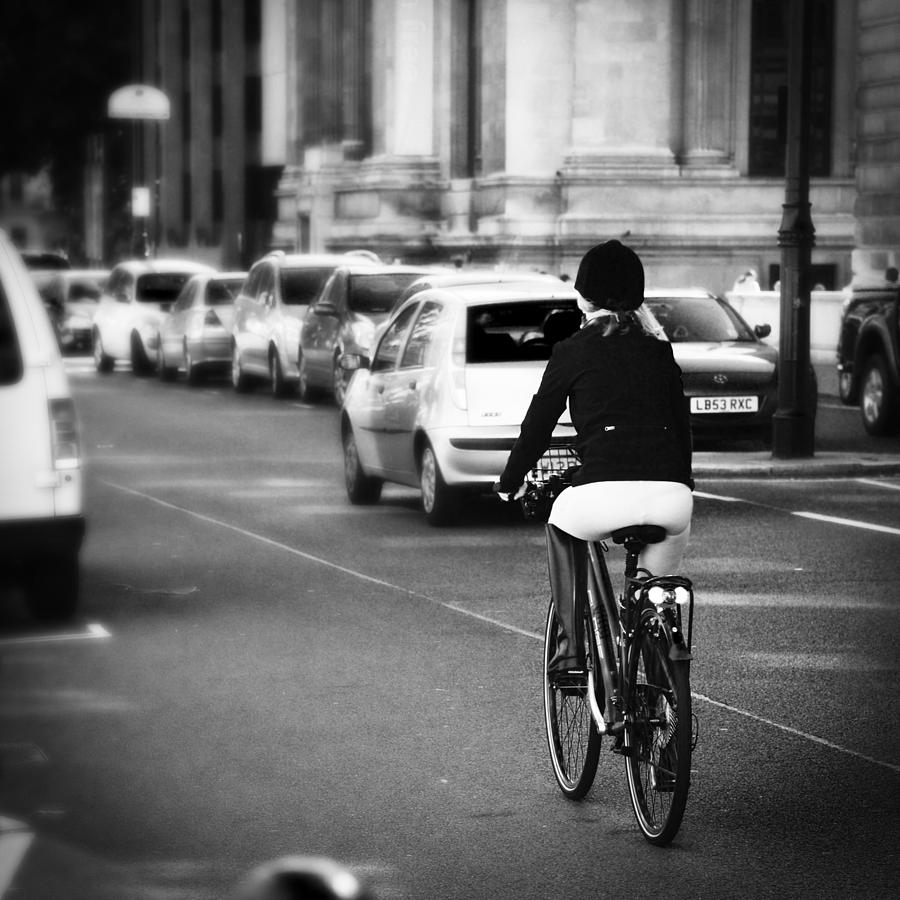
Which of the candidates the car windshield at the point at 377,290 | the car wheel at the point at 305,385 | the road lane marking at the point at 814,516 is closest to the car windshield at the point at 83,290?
the car wheel at the point at 305,385

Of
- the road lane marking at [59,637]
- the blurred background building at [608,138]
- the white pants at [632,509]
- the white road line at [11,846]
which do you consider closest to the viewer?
the white road line at [11,846]

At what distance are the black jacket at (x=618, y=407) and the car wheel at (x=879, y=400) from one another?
14944 mm

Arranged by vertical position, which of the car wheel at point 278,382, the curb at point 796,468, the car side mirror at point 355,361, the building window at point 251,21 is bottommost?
the car wheel at point 278,382

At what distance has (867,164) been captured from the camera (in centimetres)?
3158

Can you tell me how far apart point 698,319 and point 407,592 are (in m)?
9.29

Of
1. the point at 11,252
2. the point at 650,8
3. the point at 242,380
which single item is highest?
the point at 650,8

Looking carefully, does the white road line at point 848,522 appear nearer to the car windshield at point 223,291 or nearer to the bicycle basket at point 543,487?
the bicycle basket at point 543,487

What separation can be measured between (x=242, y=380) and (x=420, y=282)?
876 cm

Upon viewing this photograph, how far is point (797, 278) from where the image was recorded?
18.8m

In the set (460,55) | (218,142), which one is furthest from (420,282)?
(218,142)

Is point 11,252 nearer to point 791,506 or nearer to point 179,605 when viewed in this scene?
point 179,605

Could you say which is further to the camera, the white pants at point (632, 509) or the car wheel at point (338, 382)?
the car wheel at point (338, 382)

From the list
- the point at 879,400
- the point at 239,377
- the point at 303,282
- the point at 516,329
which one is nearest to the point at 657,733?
the point at 516,329

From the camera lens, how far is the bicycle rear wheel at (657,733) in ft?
20.5
